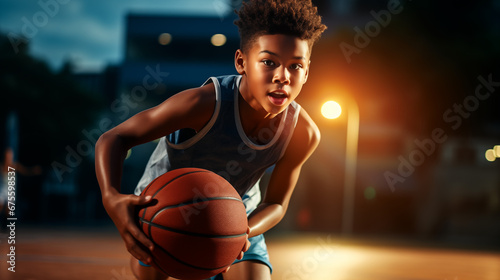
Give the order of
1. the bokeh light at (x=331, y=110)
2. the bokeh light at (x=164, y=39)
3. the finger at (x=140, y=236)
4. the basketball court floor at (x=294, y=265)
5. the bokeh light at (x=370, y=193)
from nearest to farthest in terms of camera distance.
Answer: the finger at (x=140, y=236)
the basketball court floor at (x=294, y=265)
the bokeh light at (x=331, y=110)
the bokeh light at (x=370, y=193)
the bokeh light at (x=164, y=39)

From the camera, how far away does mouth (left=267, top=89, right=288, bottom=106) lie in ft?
9.73

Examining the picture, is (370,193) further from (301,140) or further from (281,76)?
(281,76)

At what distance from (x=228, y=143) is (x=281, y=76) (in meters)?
0.59

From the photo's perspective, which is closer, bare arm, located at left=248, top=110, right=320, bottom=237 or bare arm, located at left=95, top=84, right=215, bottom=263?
bare arm, located at left=95, top=84, right=215, bottom=263

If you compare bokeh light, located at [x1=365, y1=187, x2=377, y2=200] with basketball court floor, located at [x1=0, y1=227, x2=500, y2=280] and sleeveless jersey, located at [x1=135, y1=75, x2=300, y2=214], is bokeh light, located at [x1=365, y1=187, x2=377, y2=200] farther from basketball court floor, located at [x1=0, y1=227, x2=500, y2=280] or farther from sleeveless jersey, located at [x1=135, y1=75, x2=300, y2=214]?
sleeveless jersey, located at [x1=135, y1=75, x2=300, y2=214]

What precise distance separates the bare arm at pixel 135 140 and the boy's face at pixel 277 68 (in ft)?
1.14

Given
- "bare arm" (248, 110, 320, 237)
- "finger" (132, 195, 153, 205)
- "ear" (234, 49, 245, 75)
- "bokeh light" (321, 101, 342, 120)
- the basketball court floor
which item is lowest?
the basketball court floor

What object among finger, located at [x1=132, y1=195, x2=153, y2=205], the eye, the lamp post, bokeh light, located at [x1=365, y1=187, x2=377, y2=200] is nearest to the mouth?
the eye

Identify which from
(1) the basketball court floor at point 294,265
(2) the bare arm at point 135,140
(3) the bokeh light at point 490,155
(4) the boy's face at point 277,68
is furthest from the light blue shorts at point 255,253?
(3) the bokeh light at point 490,155

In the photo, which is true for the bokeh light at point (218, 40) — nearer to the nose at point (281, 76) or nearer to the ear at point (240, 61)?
the ear at point (240, 61)

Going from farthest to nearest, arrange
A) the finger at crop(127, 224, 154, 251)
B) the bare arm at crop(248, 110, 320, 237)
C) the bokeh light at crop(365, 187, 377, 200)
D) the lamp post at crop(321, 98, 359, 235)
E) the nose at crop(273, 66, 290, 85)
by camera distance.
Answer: the bokeh light at crop(365, 187, 377, 200)
the lamp post at crop(321, 98, 359, 235)
the bare arm at crop(248, 110, 320, 237)
the nose at crop(273, 66, 290, 85)
the finger at crop(127, 224, 154, 251)

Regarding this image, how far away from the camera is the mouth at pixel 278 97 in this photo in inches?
117

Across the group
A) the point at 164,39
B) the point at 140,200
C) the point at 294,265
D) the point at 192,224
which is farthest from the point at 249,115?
the point at 164,39

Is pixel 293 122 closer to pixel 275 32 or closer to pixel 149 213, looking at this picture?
pixel 275 32
